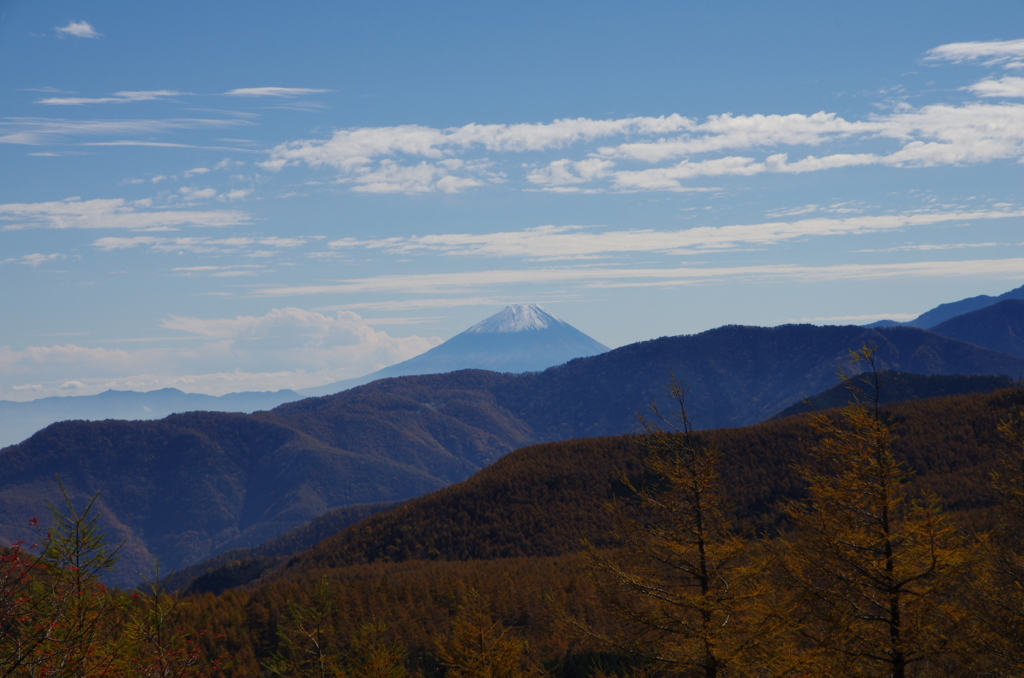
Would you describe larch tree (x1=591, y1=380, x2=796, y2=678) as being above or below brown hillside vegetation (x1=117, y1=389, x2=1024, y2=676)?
above

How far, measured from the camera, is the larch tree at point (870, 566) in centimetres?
1600

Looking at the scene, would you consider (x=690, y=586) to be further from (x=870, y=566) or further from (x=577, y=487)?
(x=577, y=487)

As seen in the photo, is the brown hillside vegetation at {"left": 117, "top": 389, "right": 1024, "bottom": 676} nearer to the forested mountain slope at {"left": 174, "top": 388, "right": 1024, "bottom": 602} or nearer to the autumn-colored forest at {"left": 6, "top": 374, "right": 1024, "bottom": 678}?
the forested mountain slope at {"left": 174, "top": 388, "right": 1024, "bottom": 602}

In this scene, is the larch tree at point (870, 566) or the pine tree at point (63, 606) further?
the larch tree at point (870, 566)

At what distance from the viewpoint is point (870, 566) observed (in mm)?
16688

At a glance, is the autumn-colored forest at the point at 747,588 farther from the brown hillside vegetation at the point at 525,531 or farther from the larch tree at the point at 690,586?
the brown hillside vegetation at the point at 525,531

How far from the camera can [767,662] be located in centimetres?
1526

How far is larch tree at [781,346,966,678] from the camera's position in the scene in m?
16.0

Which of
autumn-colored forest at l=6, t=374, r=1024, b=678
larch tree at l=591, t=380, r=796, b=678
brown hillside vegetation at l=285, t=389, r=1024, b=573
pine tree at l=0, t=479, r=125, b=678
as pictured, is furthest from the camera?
brown hillside vegetation at l=285, t=389, r=1024, b=573

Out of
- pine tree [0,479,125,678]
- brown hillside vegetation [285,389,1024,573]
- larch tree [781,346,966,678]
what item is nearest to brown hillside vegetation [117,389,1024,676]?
brown hillside vegetation [285,389,1024,573]

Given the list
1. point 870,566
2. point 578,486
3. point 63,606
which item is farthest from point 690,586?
point 578,486

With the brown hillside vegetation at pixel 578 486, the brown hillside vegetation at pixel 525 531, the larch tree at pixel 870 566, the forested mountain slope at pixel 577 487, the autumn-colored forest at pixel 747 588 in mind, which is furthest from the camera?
the brown hillside vegetation at pixel 578 486

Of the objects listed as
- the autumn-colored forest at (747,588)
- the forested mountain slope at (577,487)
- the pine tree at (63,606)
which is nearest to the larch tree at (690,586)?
the autumn-colored forest at (747,588)

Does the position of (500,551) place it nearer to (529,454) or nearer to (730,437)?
(529,454)
